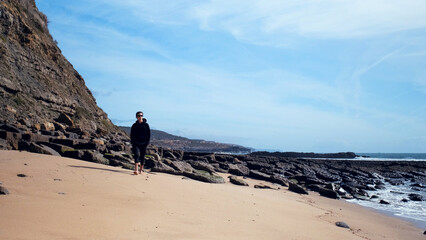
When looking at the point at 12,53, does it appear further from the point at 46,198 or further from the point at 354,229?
the point at 354,229

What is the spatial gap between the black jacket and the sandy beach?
2.23 meters

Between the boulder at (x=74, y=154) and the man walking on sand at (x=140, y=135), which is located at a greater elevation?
the man walking on sand at (x=140, y=135)

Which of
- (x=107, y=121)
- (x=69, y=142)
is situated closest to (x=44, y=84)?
(x=107, y=121)

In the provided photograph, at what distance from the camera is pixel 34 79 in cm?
2722

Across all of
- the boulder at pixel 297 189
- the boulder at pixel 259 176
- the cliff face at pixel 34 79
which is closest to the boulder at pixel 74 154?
the boulder at pixel 297 189

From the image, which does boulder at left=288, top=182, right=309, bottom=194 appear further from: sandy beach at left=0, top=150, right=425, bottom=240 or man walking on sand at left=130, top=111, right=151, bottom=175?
man walking on sand at left=130, top=111, right=151, bottom=175

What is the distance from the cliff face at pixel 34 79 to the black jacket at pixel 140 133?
42.3 ft

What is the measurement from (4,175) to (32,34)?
2853cm

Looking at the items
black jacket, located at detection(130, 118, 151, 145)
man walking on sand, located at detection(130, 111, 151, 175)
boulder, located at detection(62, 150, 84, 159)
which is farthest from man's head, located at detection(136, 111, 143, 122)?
boulder, located at detection(62, 150, 84, 159)

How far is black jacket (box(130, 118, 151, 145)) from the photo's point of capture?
1049 cm

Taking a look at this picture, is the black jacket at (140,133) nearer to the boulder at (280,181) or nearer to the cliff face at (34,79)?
the boulder at (280,181)

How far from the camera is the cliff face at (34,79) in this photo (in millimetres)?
23006

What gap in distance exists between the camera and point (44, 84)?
2800 cm

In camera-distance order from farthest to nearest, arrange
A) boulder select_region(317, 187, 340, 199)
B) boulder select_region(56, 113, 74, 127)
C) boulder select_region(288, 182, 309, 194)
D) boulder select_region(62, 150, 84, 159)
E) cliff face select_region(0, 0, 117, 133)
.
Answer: boulder select_region(56, 113, 74, 127)
cliff face select_region(0, 0, 117, 133)
boulder select_region(317, 187, 340, 199)
boulder select_region(288, 182, 309, 194)
boulder select_region(62, 150, 84, 159)
